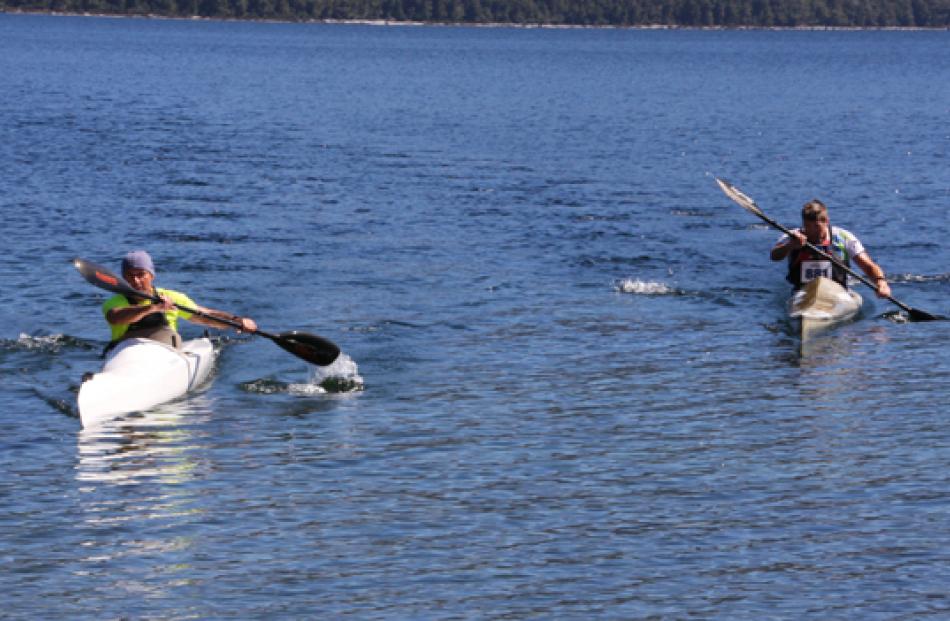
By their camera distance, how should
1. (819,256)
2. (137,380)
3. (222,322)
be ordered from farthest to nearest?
(819,256) < (222,322) < (137,380)

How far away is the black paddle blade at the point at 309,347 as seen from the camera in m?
19.0

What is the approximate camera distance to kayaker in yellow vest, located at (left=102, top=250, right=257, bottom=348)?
693 inches

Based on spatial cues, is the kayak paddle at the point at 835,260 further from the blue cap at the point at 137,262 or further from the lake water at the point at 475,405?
the blue cap at the point at 137,262

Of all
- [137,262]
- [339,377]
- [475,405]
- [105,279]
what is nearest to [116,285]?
[105,279]

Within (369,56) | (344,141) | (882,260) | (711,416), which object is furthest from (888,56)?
(711,416)

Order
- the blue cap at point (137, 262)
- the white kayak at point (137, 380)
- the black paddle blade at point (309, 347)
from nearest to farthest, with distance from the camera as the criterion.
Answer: the white kayak at point (137, 380) → the blue cap at point (137, 262) → the black paddle blade at point (309, 347)

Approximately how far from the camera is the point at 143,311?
1786cm

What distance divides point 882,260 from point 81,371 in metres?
17.2

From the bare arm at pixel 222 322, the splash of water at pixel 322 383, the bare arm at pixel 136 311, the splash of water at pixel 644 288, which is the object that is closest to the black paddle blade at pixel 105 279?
the bare arm at pixel 136 311

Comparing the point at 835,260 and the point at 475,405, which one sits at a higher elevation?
the point at 835,260

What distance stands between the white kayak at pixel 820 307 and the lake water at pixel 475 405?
386mm

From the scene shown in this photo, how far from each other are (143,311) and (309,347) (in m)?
2.31

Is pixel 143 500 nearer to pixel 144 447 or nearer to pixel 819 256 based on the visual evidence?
pixel 144 447

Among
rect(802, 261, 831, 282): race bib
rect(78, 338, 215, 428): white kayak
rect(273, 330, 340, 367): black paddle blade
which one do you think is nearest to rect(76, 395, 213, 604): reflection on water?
rect(78, 338, 215, 428): white kayak
